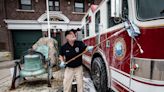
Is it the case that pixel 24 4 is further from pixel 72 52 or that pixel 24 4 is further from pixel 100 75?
pixel 100 75

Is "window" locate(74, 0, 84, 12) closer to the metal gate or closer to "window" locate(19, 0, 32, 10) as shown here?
the metal gate

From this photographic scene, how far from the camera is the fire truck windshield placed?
228 centimetres

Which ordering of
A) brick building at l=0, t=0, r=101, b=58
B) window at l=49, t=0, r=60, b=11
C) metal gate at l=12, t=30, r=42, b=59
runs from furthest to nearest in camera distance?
window at l=49, t=0, r=60, b=11 → metal gate at l=12, t=30, r=42, b=59 → brick building at l=0, t=0, r=101, b=58

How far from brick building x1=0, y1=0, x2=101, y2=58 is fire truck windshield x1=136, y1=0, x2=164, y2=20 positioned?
480 inches

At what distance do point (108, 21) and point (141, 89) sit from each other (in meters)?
1.98

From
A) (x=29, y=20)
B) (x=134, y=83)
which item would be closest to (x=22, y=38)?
(x=29, y=20)

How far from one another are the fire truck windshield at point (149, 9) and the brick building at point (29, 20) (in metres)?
12.2

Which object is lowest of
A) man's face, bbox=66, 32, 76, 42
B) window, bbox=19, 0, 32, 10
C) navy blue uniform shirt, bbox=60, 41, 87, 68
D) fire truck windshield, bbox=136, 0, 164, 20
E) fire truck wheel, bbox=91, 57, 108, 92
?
fire truck wheel, bbox=91, 57, 108, 92

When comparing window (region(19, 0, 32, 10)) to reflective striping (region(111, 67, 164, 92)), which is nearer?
reflective striping (region(111, 67, 164, 92))

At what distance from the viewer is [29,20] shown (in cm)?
1409

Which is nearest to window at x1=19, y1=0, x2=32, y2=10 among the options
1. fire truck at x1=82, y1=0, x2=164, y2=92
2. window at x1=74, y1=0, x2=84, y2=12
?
window at x1=74, y1=0, x2=84, y2=12

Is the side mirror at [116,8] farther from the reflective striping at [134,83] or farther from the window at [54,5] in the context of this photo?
the window at [54,5]

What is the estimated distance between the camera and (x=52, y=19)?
48.6 ft

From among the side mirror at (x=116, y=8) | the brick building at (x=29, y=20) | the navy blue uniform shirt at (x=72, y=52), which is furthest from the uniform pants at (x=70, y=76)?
the brick building at (x=29, y=20)
